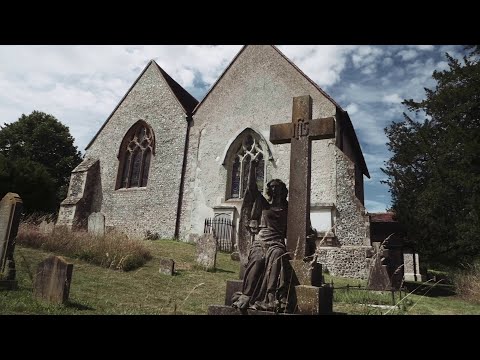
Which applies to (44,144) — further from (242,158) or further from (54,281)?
(54,281)

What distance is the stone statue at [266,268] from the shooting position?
4109mm

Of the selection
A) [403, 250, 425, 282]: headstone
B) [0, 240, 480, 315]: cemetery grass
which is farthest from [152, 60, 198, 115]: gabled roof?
[403, 250, 425, 282]: headstone

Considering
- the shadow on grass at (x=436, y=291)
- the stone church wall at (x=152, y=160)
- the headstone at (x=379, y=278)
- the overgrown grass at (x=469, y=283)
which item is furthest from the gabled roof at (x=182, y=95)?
the overgrown grass at (x=469, y=283)

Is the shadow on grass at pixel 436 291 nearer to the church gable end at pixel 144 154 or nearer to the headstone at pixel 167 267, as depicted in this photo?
the headstone at pixel 167 267

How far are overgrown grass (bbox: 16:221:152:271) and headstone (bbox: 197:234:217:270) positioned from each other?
1.61 metres

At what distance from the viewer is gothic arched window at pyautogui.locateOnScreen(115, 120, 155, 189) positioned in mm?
19391

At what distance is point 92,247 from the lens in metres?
9.48

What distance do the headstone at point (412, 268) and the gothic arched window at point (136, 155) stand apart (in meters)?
16.2

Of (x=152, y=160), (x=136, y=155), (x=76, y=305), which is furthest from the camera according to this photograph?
(x=136, y=155)

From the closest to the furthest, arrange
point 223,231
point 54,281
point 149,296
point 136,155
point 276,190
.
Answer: point 276,190 → point 54,281 → point 149,296 → point 223,231 → point 136,155

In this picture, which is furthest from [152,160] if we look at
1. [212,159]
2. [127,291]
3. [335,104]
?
[127,291]

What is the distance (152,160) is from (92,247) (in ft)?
32.6

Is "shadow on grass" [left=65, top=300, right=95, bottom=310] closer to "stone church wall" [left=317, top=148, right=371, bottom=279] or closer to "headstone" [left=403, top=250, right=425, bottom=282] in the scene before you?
"stone church wall" [left=317, top=148, right=371, bottom=279]
